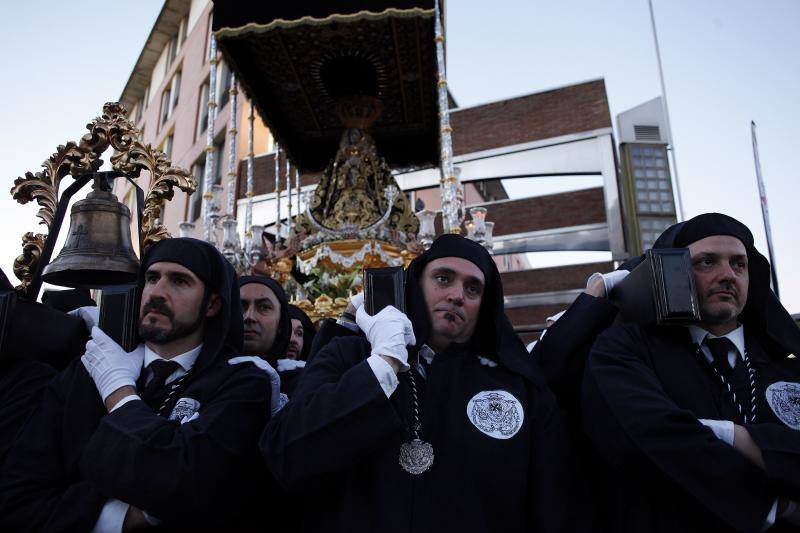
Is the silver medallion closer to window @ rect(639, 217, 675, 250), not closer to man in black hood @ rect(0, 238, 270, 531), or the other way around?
man in black hood @ rect(0, 238, 270, 531)

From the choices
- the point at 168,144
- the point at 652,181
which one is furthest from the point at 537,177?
the point at 168,144

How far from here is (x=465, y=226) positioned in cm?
823

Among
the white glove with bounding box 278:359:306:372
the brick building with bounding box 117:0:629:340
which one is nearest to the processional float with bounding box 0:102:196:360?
the white glove with bounding box 278:359:306:372

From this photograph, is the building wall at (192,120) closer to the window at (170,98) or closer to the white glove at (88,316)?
the window at (170,98)

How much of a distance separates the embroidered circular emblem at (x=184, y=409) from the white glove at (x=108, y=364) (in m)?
0.19

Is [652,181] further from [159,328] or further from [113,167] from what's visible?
[159,328]

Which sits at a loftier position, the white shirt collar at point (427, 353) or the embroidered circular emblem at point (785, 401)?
the white shirt collar at point (427, 353)

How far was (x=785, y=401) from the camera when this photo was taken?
7.51 feet

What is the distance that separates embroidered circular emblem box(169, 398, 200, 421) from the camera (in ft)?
7.51

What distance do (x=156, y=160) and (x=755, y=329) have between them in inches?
134

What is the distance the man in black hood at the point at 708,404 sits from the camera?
196 cm

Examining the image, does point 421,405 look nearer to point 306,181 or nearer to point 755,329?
point 755,329

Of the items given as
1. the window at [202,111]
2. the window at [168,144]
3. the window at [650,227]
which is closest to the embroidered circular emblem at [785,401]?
the window at [650,227]

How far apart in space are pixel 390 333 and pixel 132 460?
1.00m
